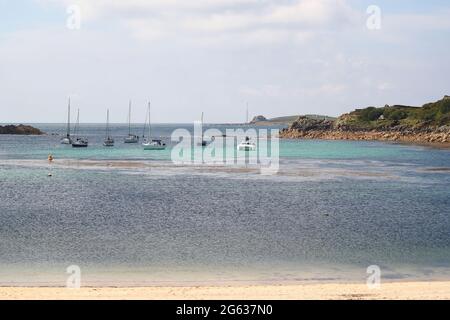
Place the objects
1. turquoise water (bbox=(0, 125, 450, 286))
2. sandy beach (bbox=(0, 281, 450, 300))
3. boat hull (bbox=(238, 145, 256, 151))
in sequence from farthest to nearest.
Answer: boat hull (bbox=(238, 145, 256, 151)) < turquoise water (bbox=(0, 125, 450, 286)) < sandy beach (bbox=(0, 281, 450, 300))

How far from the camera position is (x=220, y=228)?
122ft

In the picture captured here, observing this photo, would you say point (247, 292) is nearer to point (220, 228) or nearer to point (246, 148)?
point (220, 228)

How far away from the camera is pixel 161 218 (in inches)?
1620

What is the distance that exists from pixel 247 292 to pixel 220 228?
54.5 feet

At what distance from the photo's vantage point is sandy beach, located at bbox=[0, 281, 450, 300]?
64.5 ft

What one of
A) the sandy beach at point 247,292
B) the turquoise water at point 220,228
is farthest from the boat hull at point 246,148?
the sandy beach at point 247,292

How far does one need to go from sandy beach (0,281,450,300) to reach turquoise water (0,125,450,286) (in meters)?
2.42

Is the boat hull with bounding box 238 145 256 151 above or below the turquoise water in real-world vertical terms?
above

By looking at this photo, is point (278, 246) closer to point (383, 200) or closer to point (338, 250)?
point (338, 250)

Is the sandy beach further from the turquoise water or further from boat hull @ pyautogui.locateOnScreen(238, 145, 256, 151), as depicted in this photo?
boat hull @ pyautogui.locateOnScreen(238, 145, 256, 151)

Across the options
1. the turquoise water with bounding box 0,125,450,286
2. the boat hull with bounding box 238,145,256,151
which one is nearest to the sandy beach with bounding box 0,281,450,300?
the turquoise water with bounding box 0,125,450,286

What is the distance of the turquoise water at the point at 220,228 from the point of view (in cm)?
2623
